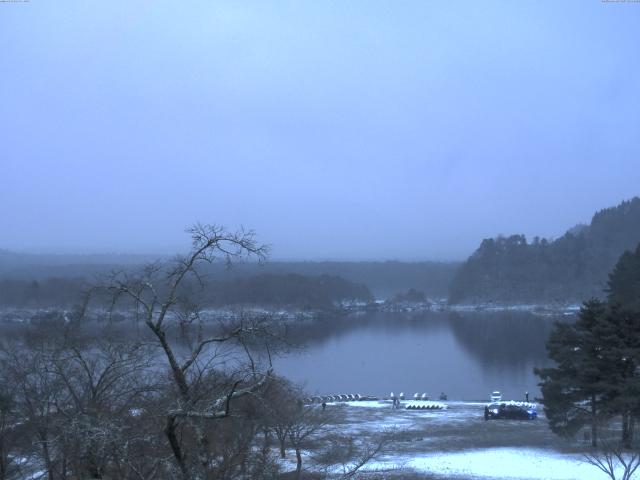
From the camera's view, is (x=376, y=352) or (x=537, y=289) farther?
(x=537, y=289)

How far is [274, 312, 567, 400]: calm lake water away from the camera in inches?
1078

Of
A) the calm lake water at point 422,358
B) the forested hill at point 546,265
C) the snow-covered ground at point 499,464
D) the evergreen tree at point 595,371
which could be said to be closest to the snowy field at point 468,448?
the snow-covered ground at point 499,464

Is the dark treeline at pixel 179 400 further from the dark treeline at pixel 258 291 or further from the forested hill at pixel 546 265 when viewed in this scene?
the forested hill at pixel 546 265

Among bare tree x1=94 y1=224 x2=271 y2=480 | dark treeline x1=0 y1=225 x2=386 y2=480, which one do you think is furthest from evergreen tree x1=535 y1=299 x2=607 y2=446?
bare tree x1=94 y1=224 x2=271 y2=480

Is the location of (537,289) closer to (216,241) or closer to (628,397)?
(628,397)

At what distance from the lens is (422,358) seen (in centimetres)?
3644

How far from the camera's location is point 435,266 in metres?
116

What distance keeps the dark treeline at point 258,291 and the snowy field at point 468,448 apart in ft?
17.6

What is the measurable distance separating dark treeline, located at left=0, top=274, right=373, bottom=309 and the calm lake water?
3018 millimetres

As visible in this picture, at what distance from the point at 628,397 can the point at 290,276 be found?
54266 mm

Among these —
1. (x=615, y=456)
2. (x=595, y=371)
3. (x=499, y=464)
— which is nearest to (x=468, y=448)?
(x=499, y=464)

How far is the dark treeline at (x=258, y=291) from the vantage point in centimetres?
3008

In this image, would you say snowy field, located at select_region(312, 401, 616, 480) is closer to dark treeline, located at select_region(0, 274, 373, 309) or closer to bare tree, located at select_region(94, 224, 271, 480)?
dark treeline, located at select_region(0, 274, 373, 309)

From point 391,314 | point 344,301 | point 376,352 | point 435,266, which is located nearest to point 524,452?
point 376,352
